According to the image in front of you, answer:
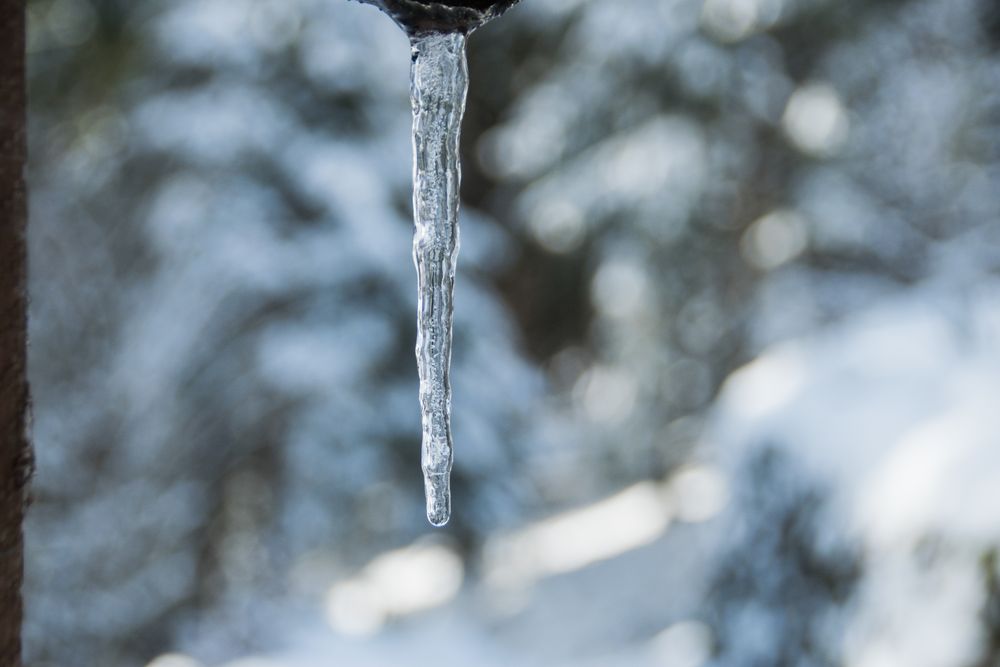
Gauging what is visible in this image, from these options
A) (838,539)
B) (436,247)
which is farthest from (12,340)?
(838,539)

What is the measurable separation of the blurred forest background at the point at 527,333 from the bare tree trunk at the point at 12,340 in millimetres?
2538

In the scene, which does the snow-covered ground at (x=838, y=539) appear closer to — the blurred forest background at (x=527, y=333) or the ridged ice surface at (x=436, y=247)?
the blurred forest background at (x=527, y=333)

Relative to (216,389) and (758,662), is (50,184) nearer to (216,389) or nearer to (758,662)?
(216,389)

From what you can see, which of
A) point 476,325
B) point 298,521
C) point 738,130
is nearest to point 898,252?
point 738,130

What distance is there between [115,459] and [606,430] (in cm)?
688

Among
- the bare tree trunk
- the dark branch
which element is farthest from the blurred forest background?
the bare tree trunk

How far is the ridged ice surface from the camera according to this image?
1.15m

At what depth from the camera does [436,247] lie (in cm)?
120

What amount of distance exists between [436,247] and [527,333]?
33.4 ft

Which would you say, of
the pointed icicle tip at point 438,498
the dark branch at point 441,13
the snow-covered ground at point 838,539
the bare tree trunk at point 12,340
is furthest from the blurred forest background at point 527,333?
the bare tree trunk at point 12,340

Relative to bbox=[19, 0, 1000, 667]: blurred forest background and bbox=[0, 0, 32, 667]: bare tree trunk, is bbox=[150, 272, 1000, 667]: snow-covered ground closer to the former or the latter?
Result: bbox=[19, 0, 1000, 667]: blurred forest background

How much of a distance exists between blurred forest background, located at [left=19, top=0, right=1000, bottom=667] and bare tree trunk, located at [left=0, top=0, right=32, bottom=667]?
2.54m

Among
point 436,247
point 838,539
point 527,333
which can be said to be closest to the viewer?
point 436,247

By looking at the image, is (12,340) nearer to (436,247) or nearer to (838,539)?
(436,247)
